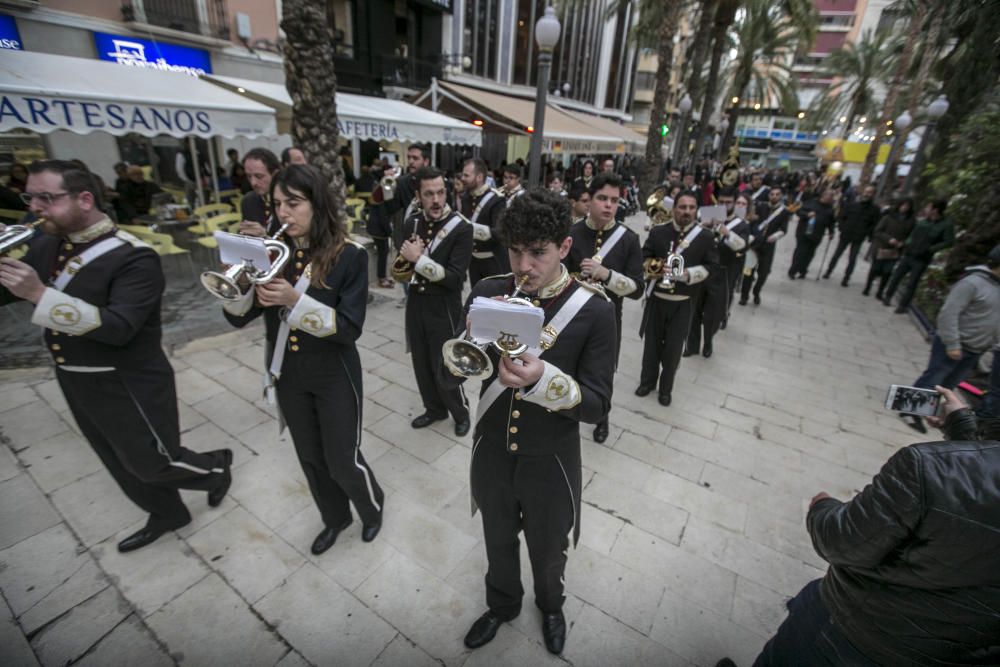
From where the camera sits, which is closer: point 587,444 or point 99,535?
point 99,535

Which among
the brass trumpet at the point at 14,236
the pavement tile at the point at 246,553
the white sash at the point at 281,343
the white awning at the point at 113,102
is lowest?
the pavement tile at the point at 246,553

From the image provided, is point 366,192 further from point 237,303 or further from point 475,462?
point 475,462

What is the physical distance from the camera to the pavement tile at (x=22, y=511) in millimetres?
3223

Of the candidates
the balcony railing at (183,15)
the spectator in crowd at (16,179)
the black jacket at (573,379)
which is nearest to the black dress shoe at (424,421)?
the black jacket at (573,379)

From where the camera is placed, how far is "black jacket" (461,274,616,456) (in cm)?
209

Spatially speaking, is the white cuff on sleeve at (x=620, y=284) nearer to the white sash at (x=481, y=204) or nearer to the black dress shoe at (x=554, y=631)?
the white sash at (x=481, y=204)

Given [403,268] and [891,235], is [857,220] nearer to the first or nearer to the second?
[891,235]

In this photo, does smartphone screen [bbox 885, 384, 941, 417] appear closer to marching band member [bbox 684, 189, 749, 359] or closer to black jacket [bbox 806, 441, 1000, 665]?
black jacket [bbox 806, 441, 1000, 665]

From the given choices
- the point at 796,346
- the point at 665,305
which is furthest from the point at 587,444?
the point at 796,346

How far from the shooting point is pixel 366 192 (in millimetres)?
12609

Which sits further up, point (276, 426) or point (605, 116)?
point (605, 116)

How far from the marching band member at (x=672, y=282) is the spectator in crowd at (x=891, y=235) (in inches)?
317

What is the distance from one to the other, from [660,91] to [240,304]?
1519 centimetres

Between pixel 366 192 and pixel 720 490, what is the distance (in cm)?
1165
